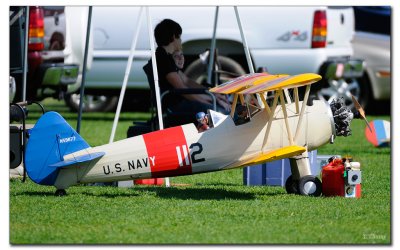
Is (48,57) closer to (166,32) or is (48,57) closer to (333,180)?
(166,32)

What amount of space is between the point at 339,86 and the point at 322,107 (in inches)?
382

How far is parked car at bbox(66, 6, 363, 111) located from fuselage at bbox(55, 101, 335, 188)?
6846mm

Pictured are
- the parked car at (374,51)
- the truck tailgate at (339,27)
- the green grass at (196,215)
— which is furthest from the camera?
the parked car at (374,51)

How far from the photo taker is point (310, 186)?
9.21 m

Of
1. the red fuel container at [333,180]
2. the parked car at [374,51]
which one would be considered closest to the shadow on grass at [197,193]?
the red fuel container at [333,180]

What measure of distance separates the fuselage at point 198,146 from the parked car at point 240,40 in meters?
6.85

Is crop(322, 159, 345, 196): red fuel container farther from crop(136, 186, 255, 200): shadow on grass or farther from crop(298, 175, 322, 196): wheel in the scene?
crop(136, 186, 255, 200): shadow on grass

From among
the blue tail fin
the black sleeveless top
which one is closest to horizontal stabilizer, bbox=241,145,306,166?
the blue tail fin

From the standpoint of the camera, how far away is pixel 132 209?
333 inches

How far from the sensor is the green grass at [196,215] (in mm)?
7355

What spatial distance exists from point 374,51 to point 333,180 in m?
9.43

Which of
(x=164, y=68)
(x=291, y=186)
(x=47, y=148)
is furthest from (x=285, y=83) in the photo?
(x=164, y=68)

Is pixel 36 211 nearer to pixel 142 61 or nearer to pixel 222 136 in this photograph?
pixel 222 136

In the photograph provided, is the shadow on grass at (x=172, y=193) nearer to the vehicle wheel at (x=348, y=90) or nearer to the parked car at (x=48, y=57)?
the parked car at (x=48, y=57)
